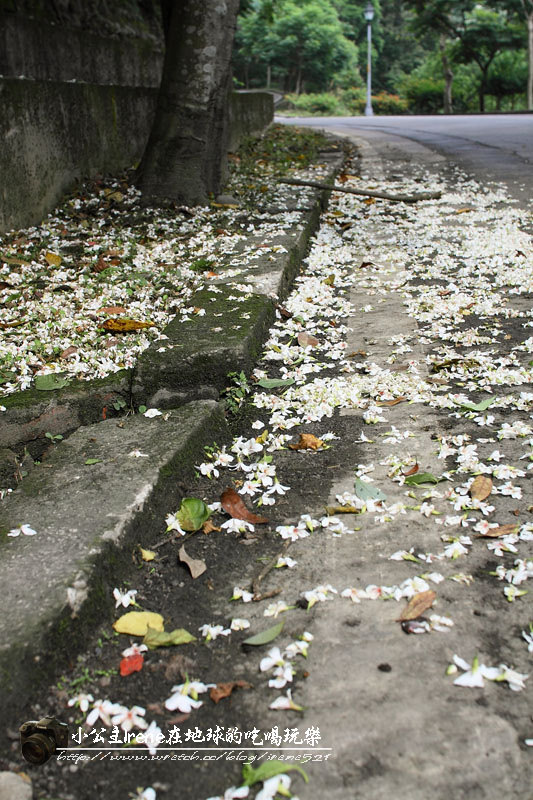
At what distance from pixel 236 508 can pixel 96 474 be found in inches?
16.6

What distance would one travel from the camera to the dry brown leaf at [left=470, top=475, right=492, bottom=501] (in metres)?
1.96

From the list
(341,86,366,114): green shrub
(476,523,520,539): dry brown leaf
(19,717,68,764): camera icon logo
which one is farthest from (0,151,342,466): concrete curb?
(341,86,366,114): green shrub

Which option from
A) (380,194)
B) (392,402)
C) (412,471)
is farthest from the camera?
(380,194)

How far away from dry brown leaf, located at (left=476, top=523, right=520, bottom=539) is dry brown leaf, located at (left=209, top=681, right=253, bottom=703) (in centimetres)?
75

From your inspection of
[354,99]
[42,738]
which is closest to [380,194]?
[42,738]

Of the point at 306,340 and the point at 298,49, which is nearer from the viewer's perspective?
the point at 306,340

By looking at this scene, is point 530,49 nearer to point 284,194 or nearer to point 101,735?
point 284,194

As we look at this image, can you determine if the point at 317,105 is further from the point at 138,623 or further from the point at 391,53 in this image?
the point at 138,623

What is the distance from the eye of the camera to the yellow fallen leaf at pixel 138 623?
1.58m

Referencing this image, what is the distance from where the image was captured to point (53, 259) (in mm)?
4262

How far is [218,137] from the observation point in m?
5.53

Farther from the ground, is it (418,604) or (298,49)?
(298,49)

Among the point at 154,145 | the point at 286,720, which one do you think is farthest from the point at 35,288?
the point at 286,720

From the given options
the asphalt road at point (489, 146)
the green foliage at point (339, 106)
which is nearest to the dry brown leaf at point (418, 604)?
the asphalt road at point (489, 146)
